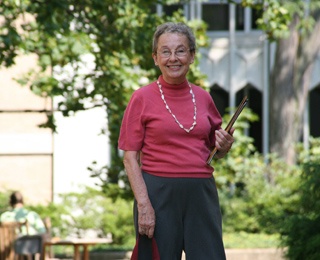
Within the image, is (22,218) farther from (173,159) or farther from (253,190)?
(173,159)

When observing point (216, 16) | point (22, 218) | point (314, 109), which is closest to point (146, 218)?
point (22, 218)

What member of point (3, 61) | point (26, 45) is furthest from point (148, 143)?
point (26, 45)

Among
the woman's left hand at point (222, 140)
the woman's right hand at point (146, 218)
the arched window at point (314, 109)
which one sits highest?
the woman's left hand at point (222, 140)

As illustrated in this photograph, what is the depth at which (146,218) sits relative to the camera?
623 centimetres

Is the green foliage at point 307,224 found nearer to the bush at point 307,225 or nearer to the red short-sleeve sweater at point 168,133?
the bush at point 307,225

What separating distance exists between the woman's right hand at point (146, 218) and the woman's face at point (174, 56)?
64 centimetres

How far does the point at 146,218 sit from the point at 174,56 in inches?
32.0

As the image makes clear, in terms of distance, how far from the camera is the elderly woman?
6.29 meters

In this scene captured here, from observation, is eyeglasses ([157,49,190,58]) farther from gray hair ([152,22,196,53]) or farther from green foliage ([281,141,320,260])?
green foliage ([281,141,320,260])

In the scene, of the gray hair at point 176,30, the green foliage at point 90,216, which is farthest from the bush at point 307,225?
the green foliage at point 90,216

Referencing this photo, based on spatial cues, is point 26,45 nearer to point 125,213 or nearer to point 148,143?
point 125,213

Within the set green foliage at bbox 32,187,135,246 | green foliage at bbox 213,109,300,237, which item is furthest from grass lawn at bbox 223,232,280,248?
green foliage at bbox 32,187,135,246

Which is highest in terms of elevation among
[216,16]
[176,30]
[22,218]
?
[216,16]

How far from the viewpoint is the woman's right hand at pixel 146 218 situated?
245 inches
